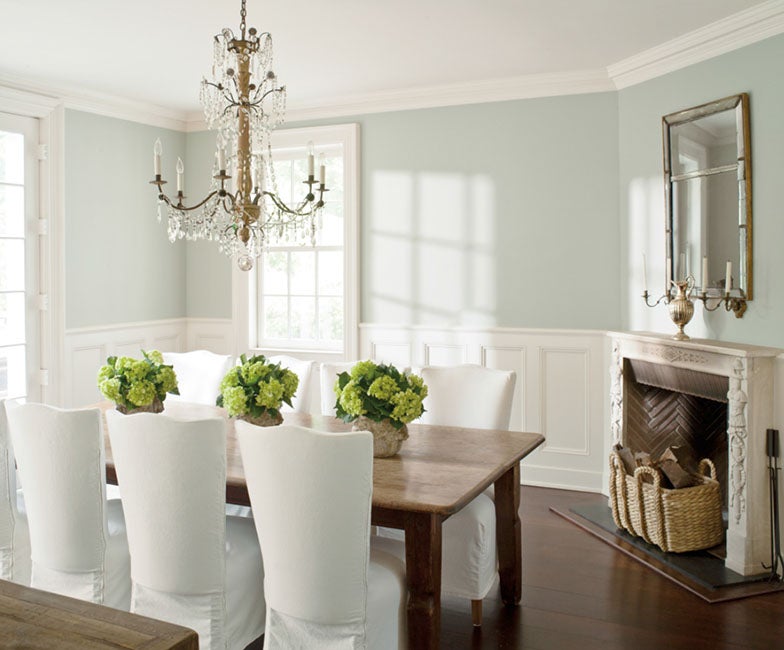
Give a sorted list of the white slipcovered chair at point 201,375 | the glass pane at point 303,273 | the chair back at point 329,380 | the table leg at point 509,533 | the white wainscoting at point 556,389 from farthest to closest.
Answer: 1. the glass pane at point 303,273
2. the white wainscoting at point 556,389
3. the white slipcovered chair at point 201,375
4. the chair back at point 329,380
5. the table leg at point 509,533

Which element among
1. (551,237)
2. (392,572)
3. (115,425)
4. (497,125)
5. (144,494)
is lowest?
(392,572)

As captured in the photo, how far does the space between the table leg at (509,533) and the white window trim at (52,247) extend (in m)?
3.37

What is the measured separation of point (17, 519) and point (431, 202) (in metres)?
3.38

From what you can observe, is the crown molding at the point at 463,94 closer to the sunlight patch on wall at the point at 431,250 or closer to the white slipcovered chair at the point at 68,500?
the sunlight patch on wall at the point at 431,250

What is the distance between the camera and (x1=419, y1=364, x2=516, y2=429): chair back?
11.6 feet

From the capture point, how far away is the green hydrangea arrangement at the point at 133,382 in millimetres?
3291

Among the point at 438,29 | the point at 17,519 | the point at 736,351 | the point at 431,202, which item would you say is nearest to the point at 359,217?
the point at 431,202

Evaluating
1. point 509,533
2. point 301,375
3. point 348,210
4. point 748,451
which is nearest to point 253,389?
point 301,375

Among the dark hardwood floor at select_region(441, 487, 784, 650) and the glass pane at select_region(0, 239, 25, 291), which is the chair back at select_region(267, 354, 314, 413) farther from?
the glass pane at select_region(0, 239, 25, 291)

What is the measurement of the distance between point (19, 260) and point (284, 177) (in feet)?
6.65

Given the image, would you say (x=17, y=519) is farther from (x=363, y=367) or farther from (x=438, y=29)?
(x=438, y=29)

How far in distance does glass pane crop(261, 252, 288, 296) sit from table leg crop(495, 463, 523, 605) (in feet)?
10.8

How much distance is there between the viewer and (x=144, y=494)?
2.49 meters

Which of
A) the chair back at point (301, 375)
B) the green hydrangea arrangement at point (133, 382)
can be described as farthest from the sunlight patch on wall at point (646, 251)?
the green hydrangea arrangement at point (133, 382)
